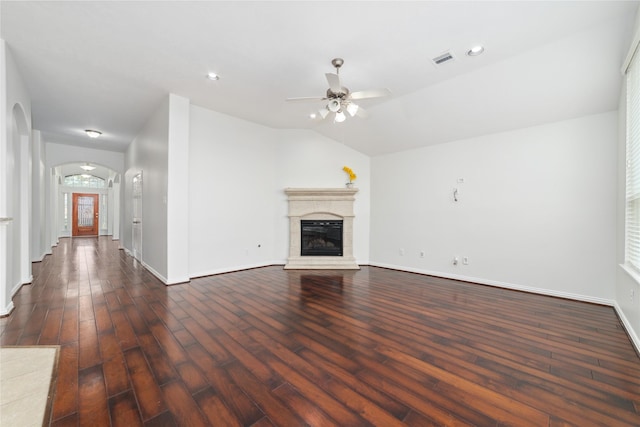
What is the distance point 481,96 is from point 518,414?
12.5 ft

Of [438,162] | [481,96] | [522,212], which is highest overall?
[481,96]

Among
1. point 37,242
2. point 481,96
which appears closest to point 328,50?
point 481,96

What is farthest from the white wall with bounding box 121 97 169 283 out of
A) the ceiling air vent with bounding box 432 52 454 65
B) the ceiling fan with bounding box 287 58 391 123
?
the ceiling air vent with bounding box 432 52 454 65

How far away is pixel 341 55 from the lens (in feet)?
10.2

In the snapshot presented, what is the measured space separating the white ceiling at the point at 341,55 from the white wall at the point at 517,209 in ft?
1.32

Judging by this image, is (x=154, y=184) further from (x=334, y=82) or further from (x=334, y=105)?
(x=334, y=82)

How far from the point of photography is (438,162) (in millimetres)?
5105

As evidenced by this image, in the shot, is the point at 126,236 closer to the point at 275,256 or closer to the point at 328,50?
the point at 275,256

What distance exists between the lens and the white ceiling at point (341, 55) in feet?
8.08

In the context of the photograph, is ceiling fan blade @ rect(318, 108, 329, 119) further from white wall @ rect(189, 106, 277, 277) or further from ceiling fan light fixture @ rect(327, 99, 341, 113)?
white wall @ rect(189, 106, 277, 277)

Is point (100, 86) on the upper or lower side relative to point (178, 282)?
upper

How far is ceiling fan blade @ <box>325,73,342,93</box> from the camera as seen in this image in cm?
279

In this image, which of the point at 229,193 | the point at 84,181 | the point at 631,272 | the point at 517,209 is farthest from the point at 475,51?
the point at 84,181

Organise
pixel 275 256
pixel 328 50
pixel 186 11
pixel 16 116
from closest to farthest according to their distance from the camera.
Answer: pixel 186 11
pixel 328 50
pixel 16 116
pixel 275 256
